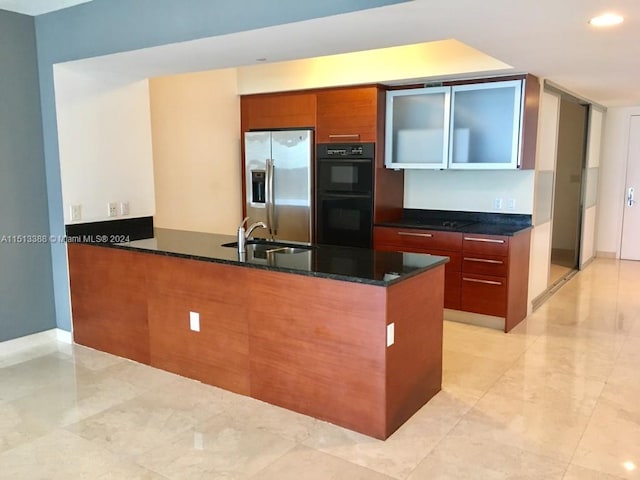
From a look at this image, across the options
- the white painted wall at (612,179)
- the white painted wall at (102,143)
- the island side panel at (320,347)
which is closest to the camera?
the island side panel at (320,347)

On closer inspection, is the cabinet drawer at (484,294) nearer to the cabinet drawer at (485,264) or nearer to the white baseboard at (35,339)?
the cabinet drawer at (485,264)

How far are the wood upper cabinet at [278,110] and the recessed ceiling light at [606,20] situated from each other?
9.91ft

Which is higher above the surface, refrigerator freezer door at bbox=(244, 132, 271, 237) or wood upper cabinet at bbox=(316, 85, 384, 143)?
wood upper cabinet at bbox=(316, 85, 384, 143)

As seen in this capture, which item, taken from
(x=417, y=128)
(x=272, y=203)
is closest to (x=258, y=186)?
(x=272, y=203)

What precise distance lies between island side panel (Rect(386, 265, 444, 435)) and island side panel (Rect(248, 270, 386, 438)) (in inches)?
3.8

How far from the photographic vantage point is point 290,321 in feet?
9.73

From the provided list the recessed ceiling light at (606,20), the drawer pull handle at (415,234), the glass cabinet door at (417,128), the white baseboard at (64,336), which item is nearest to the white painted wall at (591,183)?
the glass cabinet door at (417,128)

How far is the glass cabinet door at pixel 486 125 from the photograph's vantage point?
448 cm

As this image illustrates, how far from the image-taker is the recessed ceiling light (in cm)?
259

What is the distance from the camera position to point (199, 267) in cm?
334

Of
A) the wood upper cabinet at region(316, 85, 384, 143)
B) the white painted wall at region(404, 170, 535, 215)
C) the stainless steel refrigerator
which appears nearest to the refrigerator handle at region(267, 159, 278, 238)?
the stainless steel refrigerator

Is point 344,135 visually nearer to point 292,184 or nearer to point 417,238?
point 292,184

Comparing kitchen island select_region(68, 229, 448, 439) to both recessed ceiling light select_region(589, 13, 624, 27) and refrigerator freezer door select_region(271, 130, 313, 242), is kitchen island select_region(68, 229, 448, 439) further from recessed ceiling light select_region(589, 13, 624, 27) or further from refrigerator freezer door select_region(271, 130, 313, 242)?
refrigerator freezer door select_region(271, 130, 313, 242)

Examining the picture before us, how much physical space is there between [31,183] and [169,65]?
1.43m
